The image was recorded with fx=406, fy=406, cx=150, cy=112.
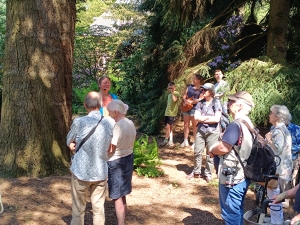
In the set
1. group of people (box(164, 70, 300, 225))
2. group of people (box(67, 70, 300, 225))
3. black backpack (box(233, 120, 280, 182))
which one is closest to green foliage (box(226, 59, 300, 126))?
group of people (box(164, 70, 300, 225))

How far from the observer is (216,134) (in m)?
6.84

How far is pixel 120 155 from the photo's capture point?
4.72m

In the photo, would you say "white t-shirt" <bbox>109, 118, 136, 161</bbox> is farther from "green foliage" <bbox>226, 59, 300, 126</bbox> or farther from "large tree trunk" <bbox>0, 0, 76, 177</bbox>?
"green foliage" <bbox>226, 59, 300, 126</bbox>

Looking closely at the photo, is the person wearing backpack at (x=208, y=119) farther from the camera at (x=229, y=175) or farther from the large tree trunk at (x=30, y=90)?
the camera at (x=229, y=175)

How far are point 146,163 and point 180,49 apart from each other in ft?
15.4

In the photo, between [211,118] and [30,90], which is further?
[211,118]

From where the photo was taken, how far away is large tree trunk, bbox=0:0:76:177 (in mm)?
6012

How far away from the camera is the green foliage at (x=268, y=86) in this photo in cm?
834

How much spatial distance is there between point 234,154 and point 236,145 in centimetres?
10

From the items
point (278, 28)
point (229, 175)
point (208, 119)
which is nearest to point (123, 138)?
point (229, 175)

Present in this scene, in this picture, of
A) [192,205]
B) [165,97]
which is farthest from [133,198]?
[165,97]

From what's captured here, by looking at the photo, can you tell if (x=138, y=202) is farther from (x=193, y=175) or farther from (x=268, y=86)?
(x=268, y=86)

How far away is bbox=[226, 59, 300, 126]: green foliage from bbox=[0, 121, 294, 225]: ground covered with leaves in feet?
7.02

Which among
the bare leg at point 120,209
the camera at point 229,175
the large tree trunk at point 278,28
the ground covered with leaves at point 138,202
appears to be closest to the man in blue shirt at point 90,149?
the bare leg at point 120,209
